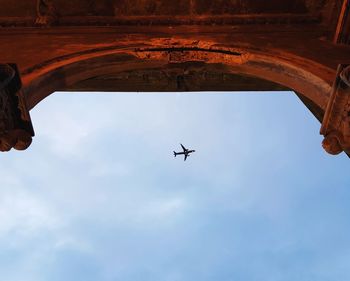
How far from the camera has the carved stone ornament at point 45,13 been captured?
27.3 feet

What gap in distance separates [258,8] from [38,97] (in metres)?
4.37

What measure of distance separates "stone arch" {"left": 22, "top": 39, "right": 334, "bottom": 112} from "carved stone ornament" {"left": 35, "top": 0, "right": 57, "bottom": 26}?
1368 millimetres

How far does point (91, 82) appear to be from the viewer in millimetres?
10180

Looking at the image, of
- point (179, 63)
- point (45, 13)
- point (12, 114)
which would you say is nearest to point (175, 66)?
point (179, 63)

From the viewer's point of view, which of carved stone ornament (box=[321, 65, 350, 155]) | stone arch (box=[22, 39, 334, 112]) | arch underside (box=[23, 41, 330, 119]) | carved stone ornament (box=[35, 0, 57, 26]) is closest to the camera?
carved stone ornament (box=[321, 65, 350, 155])

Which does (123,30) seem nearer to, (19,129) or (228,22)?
(228,22)

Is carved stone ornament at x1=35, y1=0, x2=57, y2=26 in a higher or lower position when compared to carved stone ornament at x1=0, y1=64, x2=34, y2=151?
higher

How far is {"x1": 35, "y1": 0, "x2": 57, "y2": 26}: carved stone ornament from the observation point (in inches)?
328

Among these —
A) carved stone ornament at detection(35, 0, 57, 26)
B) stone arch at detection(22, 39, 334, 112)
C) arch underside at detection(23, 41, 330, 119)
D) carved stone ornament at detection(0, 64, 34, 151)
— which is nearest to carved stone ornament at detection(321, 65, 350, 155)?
arch underside at detection(23, 41, 330, 119)

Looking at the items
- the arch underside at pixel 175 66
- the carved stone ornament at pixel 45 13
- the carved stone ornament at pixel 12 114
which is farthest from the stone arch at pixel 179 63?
the carved stone ornament at pixel 45 13

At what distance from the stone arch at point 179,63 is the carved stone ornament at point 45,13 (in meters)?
1.37

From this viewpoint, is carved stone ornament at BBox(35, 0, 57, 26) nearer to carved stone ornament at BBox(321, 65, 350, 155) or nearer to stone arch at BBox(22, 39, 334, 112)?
stone arch at BBox(22, 39, 334, 112)

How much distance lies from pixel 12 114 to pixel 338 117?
4.33 m

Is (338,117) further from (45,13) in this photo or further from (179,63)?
(45,13)
